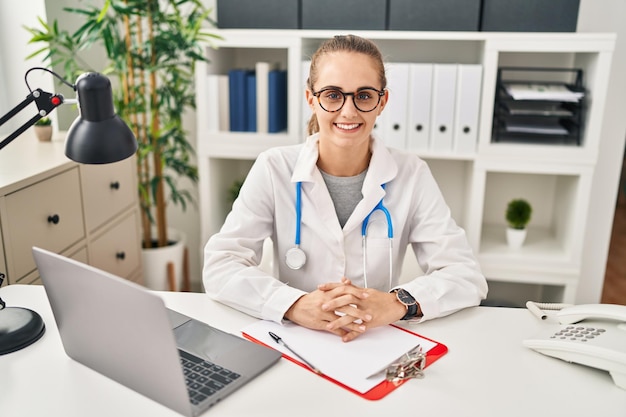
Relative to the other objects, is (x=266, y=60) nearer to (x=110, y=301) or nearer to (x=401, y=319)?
(x=401, y=319)

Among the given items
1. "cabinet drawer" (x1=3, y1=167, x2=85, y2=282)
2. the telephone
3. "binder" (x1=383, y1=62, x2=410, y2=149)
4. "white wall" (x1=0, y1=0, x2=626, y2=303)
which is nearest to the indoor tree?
"white wall" (x1=0, y1=0, x2=626, y2=303)

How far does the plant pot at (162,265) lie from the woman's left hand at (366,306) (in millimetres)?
1605

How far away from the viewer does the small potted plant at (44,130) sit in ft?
7.28

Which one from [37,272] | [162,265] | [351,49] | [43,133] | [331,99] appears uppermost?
[351,49]

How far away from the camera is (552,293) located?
2646 mm

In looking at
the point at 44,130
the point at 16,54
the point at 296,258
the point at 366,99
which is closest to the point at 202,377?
the point at 296,258

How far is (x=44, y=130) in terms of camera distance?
223cm

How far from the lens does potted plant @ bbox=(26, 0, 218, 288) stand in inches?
90.6

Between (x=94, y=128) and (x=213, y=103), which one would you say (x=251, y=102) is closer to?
(x=213, y=103)

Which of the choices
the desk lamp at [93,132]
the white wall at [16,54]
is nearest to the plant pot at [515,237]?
the desk lamp at [93,132]

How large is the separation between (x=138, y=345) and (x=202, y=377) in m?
0.16

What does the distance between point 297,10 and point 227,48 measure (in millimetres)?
466

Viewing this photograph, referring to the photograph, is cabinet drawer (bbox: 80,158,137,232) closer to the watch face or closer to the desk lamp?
the desk lamp

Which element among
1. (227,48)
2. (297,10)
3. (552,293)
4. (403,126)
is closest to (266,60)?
(227,48)
